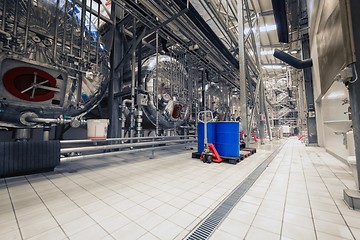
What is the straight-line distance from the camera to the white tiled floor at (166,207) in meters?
0.88

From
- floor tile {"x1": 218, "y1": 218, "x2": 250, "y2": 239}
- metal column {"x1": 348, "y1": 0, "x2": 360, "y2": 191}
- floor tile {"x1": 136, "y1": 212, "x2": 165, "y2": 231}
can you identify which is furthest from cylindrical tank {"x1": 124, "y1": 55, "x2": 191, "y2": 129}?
metal column {"x1": 348, "y1": 0, "x2": 360, "y2": 191}

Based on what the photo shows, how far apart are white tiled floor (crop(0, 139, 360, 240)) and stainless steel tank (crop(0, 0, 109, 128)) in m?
0.89

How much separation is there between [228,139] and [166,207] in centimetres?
195

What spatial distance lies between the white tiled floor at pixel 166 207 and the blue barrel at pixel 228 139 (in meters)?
0.83

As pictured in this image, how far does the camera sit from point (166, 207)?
3.81ft

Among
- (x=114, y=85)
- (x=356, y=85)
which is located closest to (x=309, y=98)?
(x=356, y=85)

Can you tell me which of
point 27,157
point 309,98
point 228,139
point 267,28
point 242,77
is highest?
point 267,28

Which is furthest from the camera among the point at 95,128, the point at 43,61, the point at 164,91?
the point at 164,91

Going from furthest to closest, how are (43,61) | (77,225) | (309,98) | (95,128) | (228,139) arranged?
(309,98) < (228,139) < (95,128) < (43,61) < (77,225)

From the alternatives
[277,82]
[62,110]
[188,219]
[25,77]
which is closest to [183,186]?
[188,219]

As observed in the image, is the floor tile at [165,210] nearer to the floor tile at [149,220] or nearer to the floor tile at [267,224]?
the floor tile at [149,220]

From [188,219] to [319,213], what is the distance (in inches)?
36.8

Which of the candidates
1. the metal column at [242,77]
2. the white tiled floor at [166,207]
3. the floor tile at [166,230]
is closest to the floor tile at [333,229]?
the white tiled floor at [166,207]

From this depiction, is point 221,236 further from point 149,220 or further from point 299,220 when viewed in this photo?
point 299,220
